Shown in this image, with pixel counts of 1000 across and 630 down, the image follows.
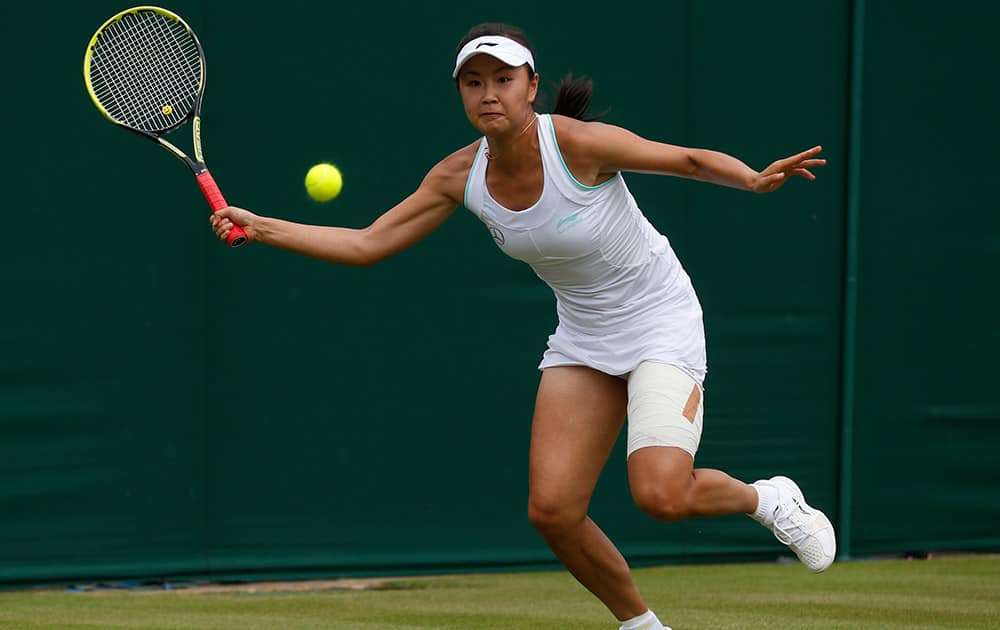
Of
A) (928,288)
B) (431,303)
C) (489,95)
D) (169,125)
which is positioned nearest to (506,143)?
(489,95)

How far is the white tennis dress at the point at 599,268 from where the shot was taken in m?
4.31

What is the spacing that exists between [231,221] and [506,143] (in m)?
0.80

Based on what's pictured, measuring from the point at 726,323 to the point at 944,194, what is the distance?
1.37 meters

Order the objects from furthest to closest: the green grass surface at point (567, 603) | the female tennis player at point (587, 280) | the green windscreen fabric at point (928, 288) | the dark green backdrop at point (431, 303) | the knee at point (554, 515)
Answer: the green windscreen fabric at point (928, 288), the dark green backdrop at point (431, 303), the green grass surface at point (567, 603), the knee at point (554, 515), the female tennis player at point (587, 280)

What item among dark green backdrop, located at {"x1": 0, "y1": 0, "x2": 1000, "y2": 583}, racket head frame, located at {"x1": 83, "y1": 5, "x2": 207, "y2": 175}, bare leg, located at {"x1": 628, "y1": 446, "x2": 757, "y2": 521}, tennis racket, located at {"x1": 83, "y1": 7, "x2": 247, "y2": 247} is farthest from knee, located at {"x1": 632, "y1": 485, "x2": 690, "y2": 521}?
dark green backdrop, located at {"x1": 0, "y1": 0, "x2": 1000, "y2": 583}

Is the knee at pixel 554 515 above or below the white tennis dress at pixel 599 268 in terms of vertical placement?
below

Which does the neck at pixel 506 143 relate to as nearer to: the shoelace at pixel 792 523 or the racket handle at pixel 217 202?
the racket handle at pixel 217 202

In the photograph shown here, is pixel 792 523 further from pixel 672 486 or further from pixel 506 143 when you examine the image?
pixel 506 143

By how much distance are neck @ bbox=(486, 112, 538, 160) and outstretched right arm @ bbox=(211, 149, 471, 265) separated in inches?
5.4

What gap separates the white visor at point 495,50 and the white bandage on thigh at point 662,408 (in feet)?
3.19

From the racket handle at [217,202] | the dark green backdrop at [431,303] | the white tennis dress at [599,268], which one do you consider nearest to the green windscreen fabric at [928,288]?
the dark green backdrop at [431,303]

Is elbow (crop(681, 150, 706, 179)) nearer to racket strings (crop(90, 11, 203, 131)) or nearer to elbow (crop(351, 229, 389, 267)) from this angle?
elbow (crop(351, 229, 389, 267))

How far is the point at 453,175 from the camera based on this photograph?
448cm

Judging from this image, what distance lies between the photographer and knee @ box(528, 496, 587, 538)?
438 cm
